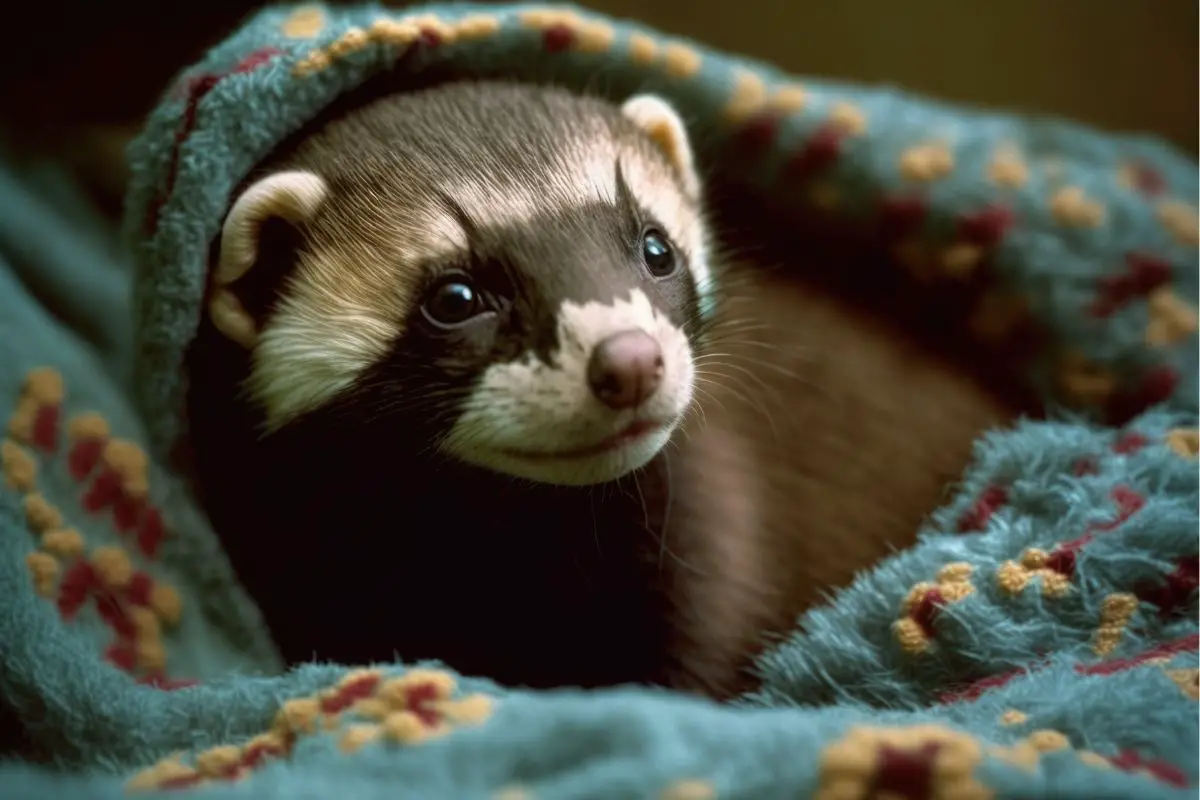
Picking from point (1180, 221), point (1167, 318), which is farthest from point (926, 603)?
point (1180, 221)

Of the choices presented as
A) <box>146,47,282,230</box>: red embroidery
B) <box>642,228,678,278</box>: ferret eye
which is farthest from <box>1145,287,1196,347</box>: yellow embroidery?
<box>146,47,282,230</box>: red embroidery

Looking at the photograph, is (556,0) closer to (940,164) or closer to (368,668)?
(940,164)

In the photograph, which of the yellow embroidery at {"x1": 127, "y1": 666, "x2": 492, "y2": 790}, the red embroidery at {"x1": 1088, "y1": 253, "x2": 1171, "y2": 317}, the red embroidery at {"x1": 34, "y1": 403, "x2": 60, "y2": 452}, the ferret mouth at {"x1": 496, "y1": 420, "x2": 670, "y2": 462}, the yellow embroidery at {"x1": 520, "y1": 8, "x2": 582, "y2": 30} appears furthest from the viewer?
the red embroidery at {"x1": 1088, "y1": 253, "x2": 1171, "y2": 317}

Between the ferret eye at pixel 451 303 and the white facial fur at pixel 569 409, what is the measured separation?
6cm

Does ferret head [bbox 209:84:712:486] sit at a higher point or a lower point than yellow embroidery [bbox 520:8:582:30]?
lower

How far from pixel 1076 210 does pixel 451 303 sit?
0.80m

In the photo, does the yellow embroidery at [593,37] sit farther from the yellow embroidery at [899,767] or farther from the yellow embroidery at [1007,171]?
the yellow embroidery at [899,767]

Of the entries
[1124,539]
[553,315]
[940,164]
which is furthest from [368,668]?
[940,164]

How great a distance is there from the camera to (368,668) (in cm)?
84

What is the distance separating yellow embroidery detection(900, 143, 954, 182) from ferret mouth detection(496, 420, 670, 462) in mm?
621

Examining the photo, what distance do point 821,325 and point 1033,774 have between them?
75 cm

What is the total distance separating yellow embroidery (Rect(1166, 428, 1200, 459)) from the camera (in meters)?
1.09

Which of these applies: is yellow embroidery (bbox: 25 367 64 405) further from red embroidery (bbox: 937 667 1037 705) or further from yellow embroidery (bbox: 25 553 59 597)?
red embroidery (bbox: 937 667 1037 705)

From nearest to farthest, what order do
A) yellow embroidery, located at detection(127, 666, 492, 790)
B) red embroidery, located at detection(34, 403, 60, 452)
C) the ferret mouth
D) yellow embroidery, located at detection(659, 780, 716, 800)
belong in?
yellow embroidery, located at detection(659, 780, 716, 800) → yellow embroidery, located at detection(127, 666, 492, 790) → the ferret mouth → red embroidery, located at detection(34, 403, 60, 452)
